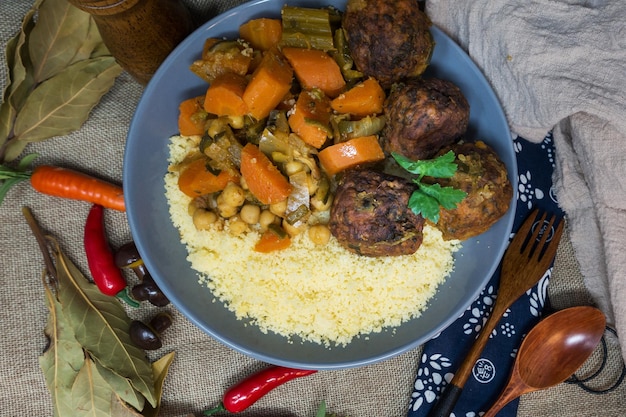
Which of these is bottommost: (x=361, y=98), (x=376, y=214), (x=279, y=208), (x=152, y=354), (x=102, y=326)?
(x=152, y=354)

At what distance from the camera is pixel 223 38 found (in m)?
3.45

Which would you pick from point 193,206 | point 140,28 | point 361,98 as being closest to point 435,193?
point 361,98

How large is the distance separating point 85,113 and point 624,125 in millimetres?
3295

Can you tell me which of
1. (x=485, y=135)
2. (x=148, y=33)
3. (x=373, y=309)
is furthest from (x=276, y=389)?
(x=148, y=33)

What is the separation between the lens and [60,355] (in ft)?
11.9

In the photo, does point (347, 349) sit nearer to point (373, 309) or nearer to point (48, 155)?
point (373, 309)

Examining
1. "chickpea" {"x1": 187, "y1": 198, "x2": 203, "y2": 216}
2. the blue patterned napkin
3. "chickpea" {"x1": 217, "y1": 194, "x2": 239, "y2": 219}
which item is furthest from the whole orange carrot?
the blue patterned napkin

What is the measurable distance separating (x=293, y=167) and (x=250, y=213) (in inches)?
16.0

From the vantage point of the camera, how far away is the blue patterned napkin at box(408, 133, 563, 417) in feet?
12.0

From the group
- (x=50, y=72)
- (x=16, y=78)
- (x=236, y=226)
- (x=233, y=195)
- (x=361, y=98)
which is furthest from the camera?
(x=50, y=72)

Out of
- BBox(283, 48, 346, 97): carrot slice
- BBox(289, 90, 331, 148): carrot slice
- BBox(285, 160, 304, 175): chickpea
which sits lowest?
BBox(285, 160, 304, 175): chickpea

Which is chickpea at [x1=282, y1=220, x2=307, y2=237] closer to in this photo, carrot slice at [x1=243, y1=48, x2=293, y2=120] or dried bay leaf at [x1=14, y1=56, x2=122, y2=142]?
carrot slice at [x1=243, y1=48, x2=293, y2=120]

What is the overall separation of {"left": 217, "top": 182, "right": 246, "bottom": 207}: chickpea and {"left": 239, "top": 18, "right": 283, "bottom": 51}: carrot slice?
2.77ft

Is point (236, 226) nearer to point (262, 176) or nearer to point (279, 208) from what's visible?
point (279, 208)
